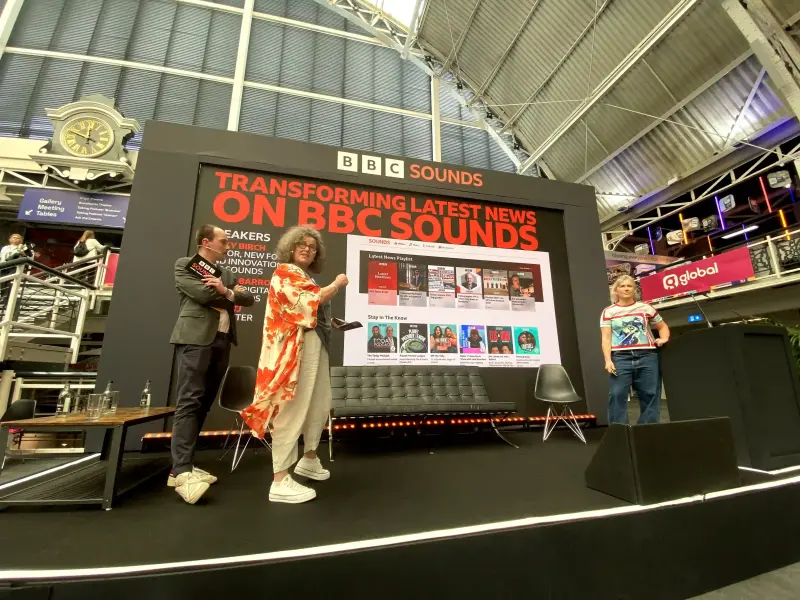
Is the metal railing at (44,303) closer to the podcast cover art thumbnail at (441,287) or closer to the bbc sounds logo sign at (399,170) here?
the bbc sounds logo sign at (399,170)

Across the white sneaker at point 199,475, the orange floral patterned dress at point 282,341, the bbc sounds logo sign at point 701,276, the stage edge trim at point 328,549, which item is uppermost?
the bbc sounds logo sign at point 701,276

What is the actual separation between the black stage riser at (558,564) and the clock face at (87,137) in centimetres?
1135

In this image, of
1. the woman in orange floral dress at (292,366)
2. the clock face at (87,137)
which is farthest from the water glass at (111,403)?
the clock face at (87,137)

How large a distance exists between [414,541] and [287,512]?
696mm

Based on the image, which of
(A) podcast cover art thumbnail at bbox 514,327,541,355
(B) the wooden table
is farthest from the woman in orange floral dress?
(A) podcast cover art thumbnail at bbox 514,327,541,355

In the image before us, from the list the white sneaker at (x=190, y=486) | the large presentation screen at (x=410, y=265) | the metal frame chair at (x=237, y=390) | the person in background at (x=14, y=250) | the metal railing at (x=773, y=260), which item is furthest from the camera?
the metal railing at (x=773, y=260)

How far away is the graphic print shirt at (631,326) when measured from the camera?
2.80 m

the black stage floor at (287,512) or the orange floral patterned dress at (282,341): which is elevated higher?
the orange floral patterned dress at (282,341)

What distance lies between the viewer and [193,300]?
7.22 ft

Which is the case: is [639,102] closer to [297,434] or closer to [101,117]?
[297,434]

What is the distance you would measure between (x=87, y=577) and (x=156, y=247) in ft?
10.6

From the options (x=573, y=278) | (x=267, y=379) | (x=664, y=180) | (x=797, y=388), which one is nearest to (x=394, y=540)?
(x=267, y=379)

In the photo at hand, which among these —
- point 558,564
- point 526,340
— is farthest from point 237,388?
point 526,340

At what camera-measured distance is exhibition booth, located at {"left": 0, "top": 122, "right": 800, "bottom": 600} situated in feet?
4.26
